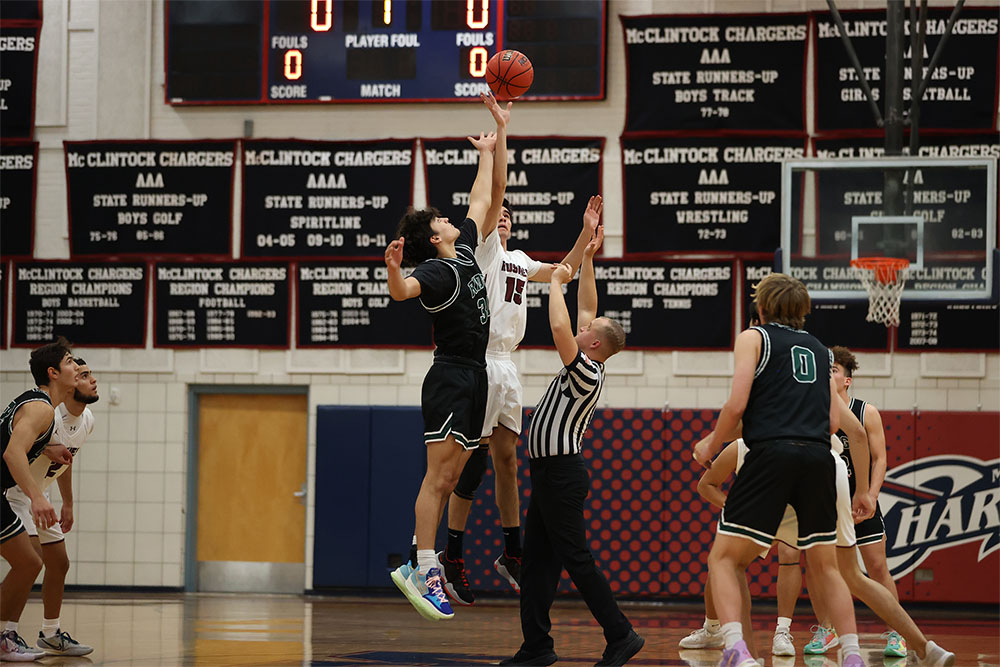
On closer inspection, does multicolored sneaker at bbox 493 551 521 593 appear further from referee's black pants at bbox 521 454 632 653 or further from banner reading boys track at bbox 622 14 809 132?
banner reading boys track at bbox 622 14 809 132

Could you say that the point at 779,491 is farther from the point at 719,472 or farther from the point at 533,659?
the point at 533,659

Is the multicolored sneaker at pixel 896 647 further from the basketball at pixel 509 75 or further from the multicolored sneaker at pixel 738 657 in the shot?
the basketball at pixel 509 75

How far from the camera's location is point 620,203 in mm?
11914

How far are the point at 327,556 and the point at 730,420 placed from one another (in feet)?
24.4

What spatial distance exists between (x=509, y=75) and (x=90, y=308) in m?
7.01

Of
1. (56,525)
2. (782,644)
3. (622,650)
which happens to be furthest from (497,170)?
(56,525)

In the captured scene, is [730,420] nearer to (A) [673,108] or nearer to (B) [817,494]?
(B) [817,494]

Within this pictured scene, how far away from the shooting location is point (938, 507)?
11234mm

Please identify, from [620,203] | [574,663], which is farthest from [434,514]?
[620,203]

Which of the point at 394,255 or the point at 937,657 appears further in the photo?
the point at 937,657

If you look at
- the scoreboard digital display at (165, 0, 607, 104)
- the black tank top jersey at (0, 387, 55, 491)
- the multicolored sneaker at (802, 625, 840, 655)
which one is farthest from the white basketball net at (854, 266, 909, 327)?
the black tank top jersey at (0, 387, 55, 491)

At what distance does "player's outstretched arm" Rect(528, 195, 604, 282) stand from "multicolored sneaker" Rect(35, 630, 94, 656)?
3.68m

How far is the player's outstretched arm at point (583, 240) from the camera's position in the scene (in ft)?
23.5

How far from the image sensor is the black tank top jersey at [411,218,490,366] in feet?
20.4
